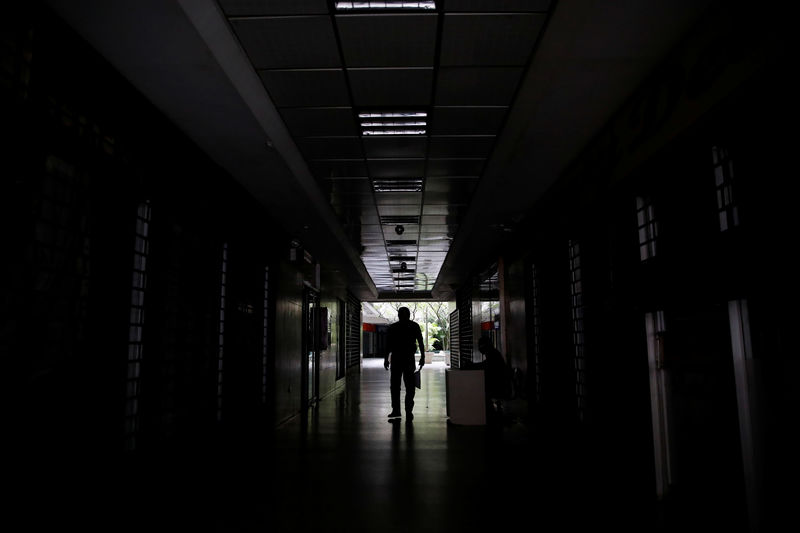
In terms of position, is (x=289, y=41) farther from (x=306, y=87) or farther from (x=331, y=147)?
(x=331, y=147)

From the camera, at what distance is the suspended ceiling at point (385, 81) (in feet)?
8.98

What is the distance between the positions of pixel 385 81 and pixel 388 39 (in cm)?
52

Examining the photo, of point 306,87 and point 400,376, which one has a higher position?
point 306,87

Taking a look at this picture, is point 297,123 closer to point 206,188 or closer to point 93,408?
point 206,188

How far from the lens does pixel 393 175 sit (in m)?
5.66

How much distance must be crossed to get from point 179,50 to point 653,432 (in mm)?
3777

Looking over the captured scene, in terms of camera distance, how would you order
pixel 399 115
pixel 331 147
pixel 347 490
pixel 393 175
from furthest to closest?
pixel 393 175
pixel 331 147
pixel 399 115
pixel 347 490

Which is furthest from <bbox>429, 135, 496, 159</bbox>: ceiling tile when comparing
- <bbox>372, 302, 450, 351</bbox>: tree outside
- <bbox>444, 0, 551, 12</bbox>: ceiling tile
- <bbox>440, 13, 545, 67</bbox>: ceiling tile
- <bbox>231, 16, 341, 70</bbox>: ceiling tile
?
<bbox>372, 302, 450, 351</bbox>: tree outside

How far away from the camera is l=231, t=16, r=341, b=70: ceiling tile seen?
297 cm

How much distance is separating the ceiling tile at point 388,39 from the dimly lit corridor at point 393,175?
0.06ft

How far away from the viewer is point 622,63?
313 centimetres

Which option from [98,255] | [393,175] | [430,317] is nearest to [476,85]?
[393,175]

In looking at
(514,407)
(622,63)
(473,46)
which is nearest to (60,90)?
(473,46)

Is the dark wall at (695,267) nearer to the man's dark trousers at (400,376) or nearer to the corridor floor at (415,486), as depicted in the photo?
the corridor floor at (415,486)
